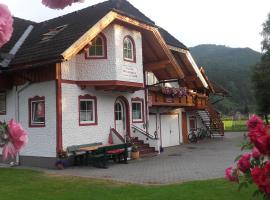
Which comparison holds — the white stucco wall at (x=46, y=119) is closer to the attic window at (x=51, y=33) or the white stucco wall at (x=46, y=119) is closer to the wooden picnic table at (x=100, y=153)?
the wooden picnic table at (x=100, y=153)

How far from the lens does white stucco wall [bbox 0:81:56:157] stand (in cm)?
1675

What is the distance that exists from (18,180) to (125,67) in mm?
7613

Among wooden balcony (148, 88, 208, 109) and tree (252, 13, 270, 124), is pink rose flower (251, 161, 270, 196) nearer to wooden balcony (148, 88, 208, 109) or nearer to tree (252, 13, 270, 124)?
wooden balcony (148, 88, 208, 109)

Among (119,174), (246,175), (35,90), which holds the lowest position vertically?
(119,174)

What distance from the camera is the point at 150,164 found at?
1694 centimetres

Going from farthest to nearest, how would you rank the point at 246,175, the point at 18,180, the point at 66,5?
the point at 18,180, the point at 246,175, the point at 66,5

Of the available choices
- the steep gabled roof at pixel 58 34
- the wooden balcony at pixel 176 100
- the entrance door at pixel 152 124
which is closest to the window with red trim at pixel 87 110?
the steep gabled roof at pixel 58 34

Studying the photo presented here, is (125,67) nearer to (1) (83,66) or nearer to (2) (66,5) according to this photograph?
(1) (83,66)

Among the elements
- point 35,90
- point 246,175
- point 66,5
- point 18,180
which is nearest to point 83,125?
point 35,90

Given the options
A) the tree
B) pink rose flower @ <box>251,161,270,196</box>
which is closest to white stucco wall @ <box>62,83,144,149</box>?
pink rose flower @ <box>251,161,270,196</box>

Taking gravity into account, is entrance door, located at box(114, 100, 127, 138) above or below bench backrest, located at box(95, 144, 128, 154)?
above

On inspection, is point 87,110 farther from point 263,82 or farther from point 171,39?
point 263,82

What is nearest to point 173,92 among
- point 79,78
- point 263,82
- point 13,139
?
point 79,78

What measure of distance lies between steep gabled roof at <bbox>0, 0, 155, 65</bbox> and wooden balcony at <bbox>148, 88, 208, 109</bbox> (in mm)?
4956
